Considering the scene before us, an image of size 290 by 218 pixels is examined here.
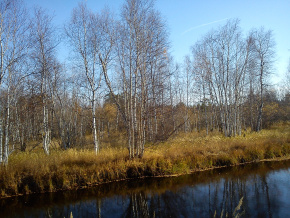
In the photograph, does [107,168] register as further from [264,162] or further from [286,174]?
[264,162]

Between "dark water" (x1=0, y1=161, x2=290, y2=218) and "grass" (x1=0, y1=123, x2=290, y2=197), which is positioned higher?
"grass" (x1=0, y1=123, x2=290, y2=197)

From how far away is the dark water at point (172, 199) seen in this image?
6941 mm

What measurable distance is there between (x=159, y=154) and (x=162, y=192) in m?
3.20

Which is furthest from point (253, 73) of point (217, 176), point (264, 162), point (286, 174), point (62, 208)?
point (62, 208)

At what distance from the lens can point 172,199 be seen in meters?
8.07

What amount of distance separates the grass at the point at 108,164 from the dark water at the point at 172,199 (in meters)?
0.51

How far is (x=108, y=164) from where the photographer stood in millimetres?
10352

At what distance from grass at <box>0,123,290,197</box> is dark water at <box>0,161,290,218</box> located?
0.51 meters

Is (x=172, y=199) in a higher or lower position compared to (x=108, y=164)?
lower

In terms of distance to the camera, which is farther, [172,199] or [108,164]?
[108,164]

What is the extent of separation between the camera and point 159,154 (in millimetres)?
11938

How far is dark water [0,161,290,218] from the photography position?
22.8ft

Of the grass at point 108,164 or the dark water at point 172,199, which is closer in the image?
the dark water at point 172,199

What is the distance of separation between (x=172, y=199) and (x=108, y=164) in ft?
12.3
